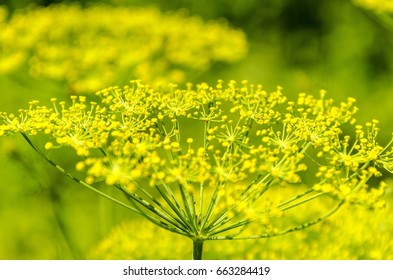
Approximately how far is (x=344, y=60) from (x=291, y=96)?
60 cm

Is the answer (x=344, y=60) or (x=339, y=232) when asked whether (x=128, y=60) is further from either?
(x=344, y=60)

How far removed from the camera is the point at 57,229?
10.1 ft

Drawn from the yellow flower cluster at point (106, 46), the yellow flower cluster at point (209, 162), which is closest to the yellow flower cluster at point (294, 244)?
the yellow flower cluster at point (209, 162)

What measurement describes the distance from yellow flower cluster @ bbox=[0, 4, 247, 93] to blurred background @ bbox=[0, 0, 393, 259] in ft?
0.31

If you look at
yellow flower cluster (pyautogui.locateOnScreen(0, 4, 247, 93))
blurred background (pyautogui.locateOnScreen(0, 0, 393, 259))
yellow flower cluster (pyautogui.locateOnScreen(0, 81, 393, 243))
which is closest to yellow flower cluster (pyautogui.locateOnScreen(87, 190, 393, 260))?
blurred background (pyautogui.locateOnScreen(0, 0, 393, 259))

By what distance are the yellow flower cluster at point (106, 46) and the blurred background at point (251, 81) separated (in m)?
0.09

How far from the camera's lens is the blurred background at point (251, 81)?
2.66 meters

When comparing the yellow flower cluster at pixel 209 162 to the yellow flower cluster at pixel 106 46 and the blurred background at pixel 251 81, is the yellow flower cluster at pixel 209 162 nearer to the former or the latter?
the blurred background at pixel 251 81

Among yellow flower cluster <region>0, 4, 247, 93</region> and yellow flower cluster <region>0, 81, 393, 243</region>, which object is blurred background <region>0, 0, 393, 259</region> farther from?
yellow flower cluster <region>0, 81, 393, 243</region>

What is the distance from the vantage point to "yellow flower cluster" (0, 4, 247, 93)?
3.06 meters

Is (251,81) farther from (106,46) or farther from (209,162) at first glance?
(209,162)

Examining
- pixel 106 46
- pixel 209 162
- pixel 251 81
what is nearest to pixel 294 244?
pixel 209 162

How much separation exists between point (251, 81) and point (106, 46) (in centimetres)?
187
